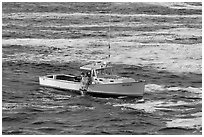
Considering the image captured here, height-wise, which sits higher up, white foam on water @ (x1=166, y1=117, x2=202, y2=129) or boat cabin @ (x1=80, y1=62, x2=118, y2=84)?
boat cabin @ (x1=80, y1=62, x2=118, y2=84)

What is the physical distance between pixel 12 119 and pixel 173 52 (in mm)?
31701

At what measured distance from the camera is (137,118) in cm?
3891

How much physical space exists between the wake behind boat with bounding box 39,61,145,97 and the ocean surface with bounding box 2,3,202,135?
1.86 feet

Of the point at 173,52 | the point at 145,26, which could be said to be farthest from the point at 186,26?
the point at 173,52

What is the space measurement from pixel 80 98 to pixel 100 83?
210 cm

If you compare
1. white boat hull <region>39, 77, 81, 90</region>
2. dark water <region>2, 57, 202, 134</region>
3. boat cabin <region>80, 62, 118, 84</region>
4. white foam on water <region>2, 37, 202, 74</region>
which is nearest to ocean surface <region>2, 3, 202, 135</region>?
dark water <region>2, 57, 202, 134</region>

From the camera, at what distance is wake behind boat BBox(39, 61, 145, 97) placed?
148ft

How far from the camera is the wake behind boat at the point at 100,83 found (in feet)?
148

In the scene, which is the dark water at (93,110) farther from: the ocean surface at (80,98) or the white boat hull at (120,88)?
the white boat hull at (120,88)

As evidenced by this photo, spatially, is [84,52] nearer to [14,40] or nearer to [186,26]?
[14,40]

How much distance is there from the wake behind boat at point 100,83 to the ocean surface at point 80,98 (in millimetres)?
566

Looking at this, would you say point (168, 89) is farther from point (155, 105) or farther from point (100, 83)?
point (100, 83)

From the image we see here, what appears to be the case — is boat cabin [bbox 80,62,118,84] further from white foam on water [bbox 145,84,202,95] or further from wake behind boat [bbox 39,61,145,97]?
white foam on water [bbox 145,84,202,95]

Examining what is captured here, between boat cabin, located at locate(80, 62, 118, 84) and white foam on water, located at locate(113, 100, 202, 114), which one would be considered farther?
boat cabin, located at locate(80, 62, 118, 84)
